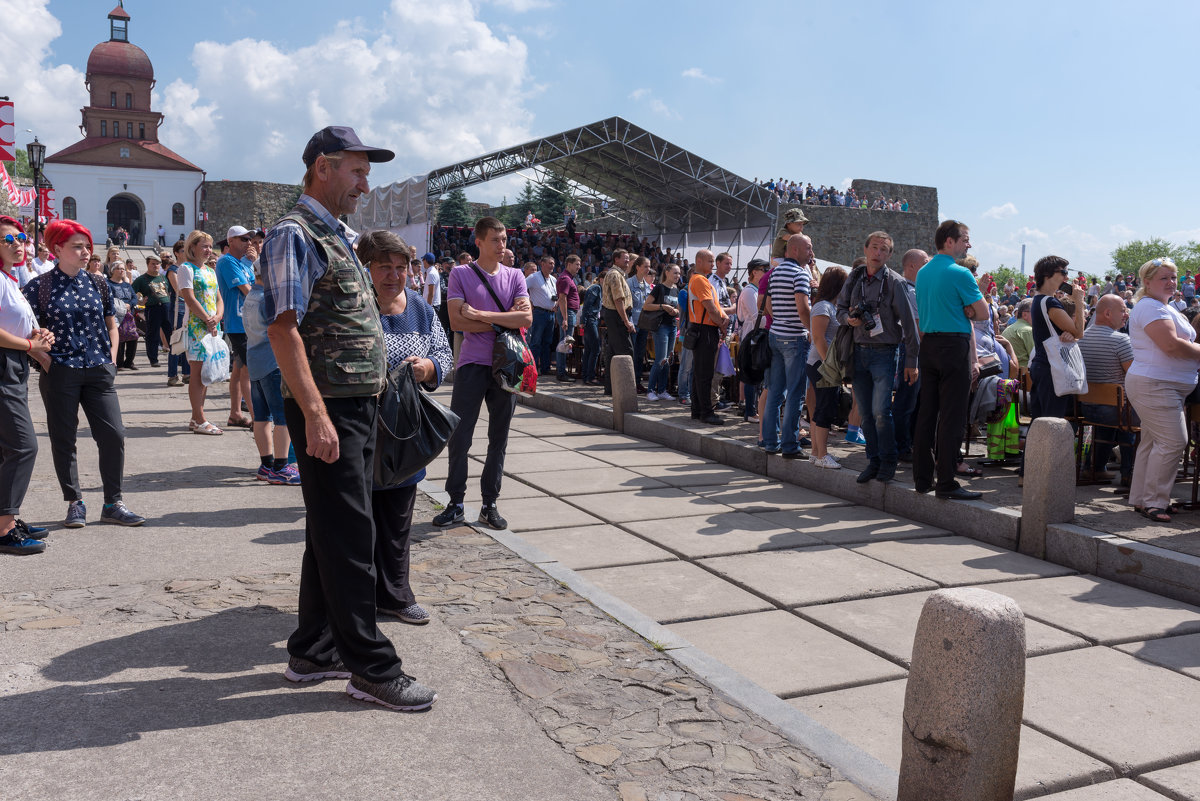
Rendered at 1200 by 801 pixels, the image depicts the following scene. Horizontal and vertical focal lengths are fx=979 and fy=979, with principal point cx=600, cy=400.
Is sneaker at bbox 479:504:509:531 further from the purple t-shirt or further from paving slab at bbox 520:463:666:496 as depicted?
paving slab at bbox 520:463:666:496

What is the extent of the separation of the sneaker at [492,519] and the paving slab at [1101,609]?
2.72 m

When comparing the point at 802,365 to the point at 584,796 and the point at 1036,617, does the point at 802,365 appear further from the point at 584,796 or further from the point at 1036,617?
the point at 584,796

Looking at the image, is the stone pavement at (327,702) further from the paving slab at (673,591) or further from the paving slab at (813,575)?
the paving slab at (813,575)

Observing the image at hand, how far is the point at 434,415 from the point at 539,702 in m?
1.18

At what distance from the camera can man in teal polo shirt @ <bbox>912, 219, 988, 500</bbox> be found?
6.27 metres

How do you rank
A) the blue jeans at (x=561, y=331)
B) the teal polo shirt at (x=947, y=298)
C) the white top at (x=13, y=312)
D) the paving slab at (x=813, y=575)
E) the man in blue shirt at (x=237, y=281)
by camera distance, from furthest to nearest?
1. the blue jeans at (x=561, y=331)
2. the man in blue shirt at (x=237, y=281)
3. the teal polo shirt at (x=947, y=298)
4. the white top at (x=13, y=312)
5. the paving slab at (x=813, y=575)

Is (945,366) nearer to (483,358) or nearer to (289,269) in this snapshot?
(483,358)

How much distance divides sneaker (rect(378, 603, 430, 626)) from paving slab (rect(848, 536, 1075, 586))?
8.50 ft

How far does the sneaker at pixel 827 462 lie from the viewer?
7.29 metres

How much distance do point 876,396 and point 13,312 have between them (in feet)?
Answer: 17.4

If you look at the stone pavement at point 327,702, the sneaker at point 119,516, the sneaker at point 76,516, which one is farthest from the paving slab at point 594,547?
the sneaker at point 76,516

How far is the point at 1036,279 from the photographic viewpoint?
24.3ft

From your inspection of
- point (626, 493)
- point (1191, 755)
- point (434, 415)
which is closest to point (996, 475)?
point (626, 493)

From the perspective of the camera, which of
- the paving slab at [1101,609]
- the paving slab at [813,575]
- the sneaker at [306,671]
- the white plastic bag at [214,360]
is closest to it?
the sneaker at [306,671]
